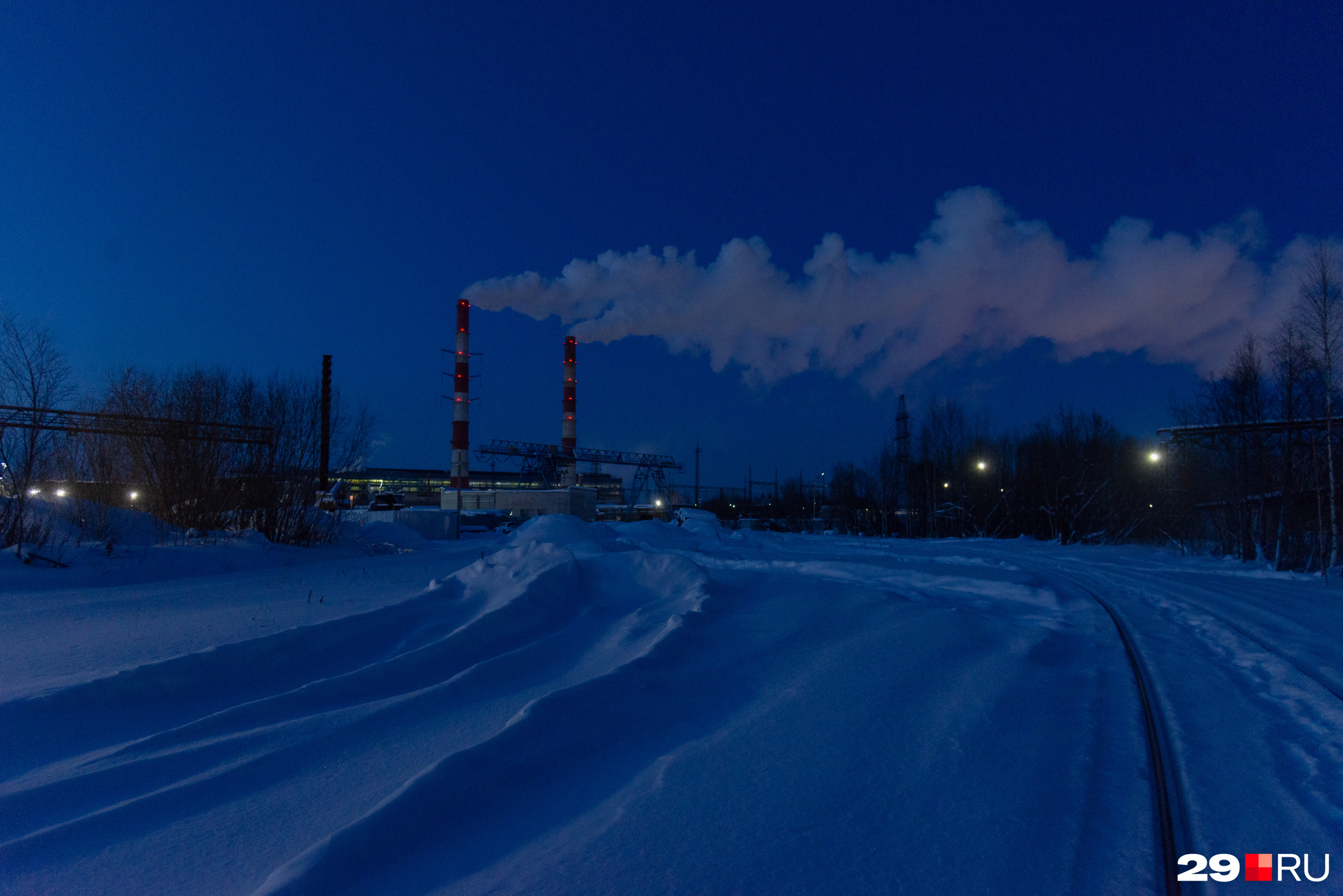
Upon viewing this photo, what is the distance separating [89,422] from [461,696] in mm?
18753

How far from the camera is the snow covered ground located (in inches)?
97.3

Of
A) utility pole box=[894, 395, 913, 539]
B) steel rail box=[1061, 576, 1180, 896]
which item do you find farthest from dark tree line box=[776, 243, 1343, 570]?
steel rail box=[1061, 576, 1180, 896]

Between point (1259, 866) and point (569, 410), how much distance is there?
5750 cm

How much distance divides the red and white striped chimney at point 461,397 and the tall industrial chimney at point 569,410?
984cm

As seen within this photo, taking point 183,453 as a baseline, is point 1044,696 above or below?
below

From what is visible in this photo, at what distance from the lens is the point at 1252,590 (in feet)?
36.8

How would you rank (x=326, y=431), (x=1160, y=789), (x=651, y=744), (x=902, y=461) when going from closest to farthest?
1. (x=1160, y=789)
2. (x=651, y=744)
3. (x=326, y=431)
4. (x=902, y=461)

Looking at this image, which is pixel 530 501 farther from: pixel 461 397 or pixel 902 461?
pixel 902 461

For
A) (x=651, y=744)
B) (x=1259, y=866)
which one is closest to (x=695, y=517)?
(x=651, y=744)

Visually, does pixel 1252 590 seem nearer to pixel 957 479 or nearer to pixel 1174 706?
pixel 1174 706

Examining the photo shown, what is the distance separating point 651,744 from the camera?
3518 mm

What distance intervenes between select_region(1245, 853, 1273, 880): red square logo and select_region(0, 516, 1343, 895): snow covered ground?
0.21 ft

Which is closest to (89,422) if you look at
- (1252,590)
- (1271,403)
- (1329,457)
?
(1252,590)

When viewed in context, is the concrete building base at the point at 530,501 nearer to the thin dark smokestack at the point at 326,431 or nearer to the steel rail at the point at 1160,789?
the thin dark smokestack at the point at 326,431
